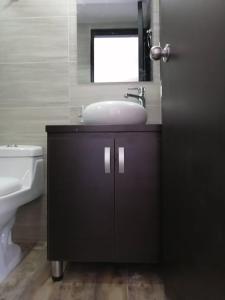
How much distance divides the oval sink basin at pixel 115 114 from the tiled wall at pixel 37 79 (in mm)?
364

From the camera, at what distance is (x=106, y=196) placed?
1.05 metres

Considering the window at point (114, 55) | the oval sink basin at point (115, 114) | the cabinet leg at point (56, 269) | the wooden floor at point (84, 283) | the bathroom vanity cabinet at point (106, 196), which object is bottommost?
the wooden floor at point (84, 283)

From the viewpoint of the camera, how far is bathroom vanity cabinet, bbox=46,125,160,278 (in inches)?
41.2

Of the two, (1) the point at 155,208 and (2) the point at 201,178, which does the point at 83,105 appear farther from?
(2) the point at 201,178

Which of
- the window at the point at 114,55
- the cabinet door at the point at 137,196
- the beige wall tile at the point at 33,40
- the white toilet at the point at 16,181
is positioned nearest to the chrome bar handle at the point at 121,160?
the cabinet door at the point at 137,196

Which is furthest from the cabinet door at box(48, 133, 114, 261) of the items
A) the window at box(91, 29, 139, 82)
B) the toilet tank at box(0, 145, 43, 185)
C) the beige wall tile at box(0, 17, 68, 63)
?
the beige wall tile at box(0, 17, 68, 63)

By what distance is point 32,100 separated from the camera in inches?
60.4

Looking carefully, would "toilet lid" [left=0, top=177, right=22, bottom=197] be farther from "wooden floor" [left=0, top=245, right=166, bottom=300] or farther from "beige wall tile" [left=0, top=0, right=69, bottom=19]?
"beige wall tile" [left=0, top=0, right=69, bottom=19]

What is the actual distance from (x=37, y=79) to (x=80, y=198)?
857 mm

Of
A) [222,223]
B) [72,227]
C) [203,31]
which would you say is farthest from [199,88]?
[72,227]

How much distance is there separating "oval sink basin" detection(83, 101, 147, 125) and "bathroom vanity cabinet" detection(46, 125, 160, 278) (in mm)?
90

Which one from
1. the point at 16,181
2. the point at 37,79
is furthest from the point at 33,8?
the point at 16,181

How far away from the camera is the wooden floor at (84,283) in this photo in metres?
0.98

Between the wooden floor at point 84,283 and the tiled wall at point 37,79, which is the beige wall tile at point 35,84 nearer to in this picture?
the tiled wall at point 37,79
